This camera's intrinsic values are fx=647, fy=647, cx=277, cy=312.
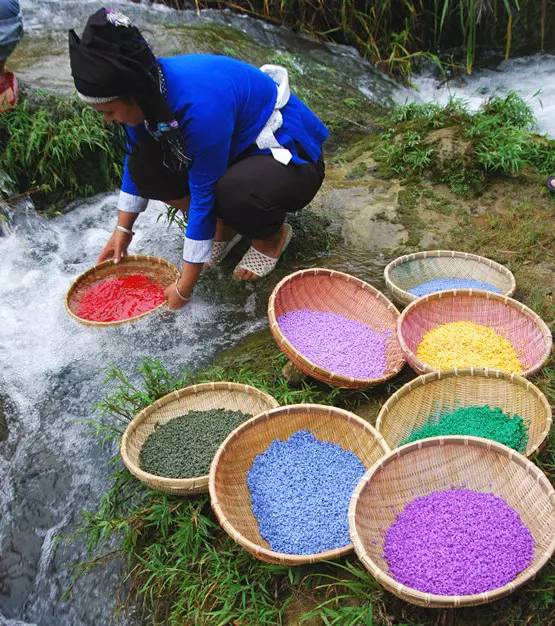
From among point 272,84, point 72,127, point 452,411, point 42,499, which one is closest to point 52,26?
point 72,127

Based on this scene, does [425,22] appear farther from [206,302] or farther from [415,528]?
[415,528]

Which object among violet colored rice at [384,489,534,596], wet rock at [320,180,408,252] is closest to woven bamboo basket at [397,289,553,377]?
Answer: violet colored rice at [384,489,534,596]

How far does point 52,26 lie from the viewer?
5359mm

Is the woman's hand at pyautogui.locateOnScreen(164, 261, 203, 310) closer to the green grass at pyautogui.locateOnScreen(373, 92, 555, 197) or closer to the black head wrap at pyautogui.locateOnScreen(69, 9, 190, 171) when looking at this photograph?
the black head wrap at pyautogui.locateOnScreen(69, 9, 190, 171)

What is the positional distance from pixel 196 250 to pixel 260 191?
1.19 feet

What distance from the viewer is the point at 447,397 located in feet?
7.80

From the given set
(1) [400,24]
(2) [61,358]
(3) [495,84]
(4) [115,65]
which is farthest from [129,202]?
(3) [495,84]

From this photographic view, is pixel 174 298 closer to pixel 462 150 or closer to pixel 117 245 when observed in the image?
pixel 117 245

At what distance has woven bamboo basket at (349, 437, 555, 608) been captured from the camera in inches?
72.4

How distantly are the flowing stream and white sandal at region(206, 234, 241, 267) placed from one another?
64mm

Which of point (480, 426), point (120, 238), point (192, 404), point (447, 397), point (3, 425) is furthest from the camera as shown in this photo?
point (120, 238)

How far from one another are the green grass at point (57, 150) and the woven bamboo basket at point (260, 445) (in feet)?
7.66

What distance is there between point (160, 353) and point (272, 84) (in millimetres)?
1278

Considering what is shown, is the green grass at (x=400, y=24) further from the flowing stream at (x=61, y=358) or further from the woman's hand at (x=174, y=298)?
the woman's hand at (x=174, y=298)
